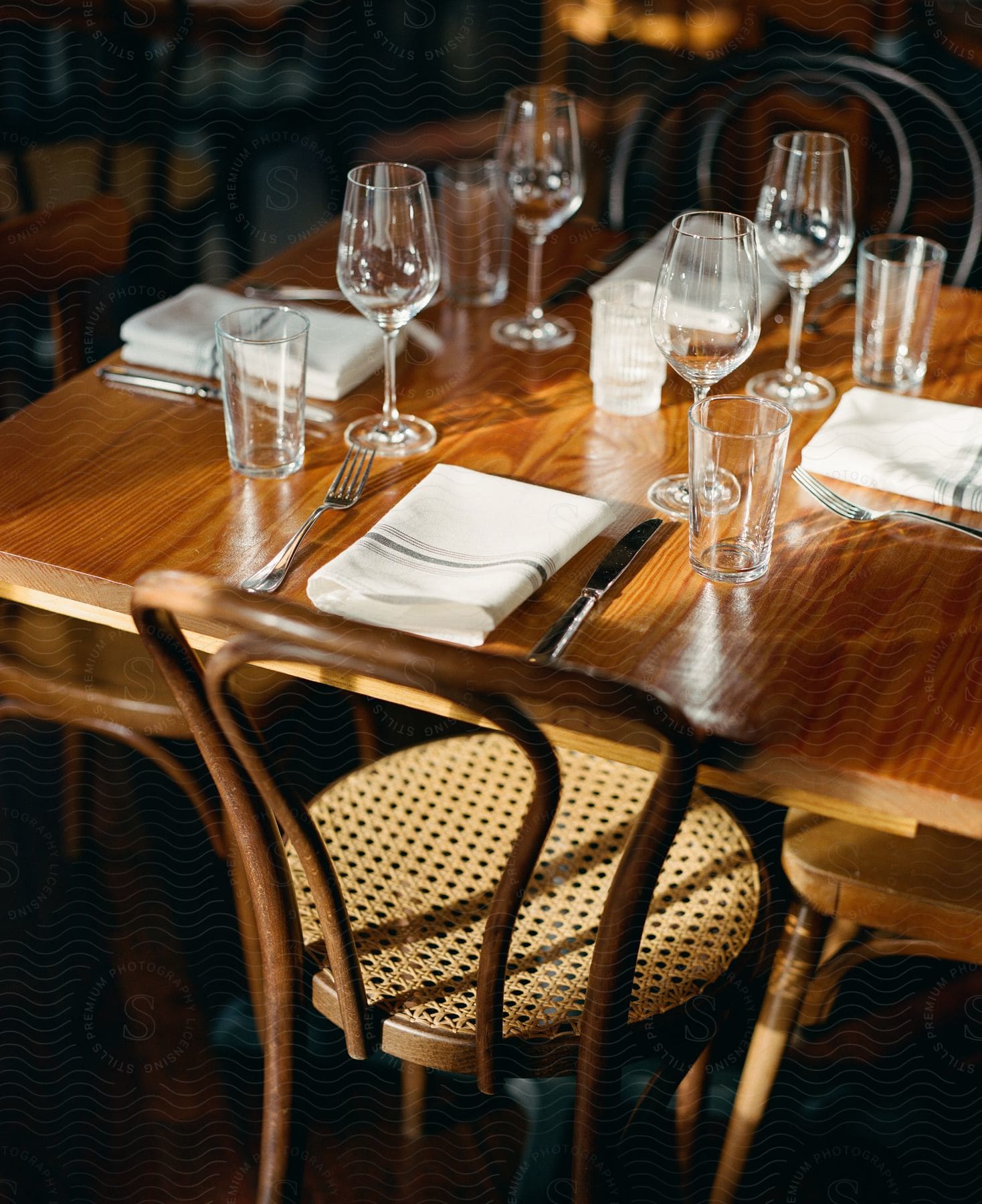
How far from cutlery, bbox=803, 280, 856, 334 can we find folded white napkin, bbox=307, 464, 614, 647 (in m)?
0.48

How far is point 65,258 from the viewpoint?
56.6 inches

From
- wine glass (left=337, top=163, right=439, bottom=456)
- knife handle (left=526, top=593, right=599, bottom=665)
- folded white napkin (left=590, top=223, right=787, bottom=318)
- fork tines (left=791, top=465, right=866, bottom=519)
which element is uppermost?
wine glass (left=337, top=163, right=439, bottom=456)

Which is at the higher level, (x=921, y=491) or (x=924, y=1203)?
(x=921, y=491)

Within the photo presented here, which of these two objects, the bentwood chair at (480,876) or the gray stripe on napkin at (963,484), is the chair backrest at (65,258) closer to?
the bentwood chair at (480,876)

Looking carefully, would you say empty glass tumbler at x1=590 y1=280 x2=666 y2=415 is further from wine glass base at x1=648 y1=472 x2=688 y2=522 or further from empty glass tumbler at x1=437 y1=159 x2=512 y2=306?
empty glass tumbler at x1=437 y1=159 x2=512 y2=306

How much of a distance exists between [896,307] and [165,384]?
2.26 ft

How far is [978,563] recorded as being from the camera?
97cm

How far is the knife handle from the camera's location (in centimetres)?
85

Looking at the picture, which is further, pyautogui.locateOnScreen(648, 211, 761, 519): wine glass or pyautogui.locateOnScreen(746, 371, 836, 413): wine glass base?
pyautogui.locateOnScreen(746, 371, 836, 413): wine glass base

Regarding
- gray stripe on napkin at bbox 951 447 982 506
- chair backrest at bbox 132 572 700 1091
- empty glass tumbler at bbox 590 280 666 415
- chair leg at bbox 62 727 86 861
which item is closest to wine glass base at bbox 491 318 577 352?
empty glass tumbler at bbox 590 280 666 415

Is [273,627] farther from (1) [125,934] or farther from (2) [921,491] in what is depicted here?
(1) [125,934]

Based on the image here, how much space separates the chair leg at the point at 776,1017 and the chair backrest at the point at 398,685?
23 centimetres

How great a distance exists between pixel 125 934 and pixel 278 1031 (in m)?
0.62

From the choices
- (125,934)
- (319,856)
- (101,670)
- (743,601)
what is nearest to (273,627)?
(319,856)
